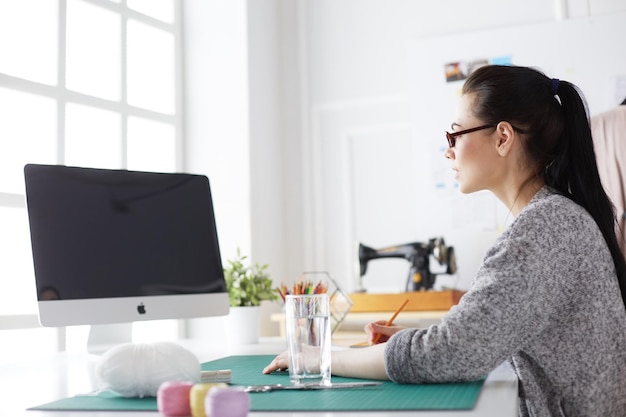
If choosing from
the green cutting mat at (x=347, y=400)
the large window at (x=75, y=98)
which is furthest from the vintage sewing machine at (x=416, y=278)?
the green cutting mat at (x=347, y=400)

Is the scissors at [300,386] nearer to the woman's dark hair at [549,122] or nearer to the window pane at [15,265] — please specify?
the woman's dark hair at [549,122]

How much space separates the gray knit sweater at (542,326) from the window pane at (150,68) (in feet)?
8.14

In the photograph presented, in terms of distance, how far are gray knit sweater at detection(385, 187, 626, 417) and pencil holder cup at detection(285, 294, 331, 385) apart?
0.10 metres

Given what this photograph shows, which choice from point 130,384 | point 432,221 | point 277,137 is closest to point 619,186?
point 432,221

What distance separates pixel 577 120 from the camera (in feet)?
4.65

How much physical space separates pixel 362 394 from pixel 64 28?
2341 millimetres

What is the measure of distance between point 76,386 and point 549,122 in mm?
988

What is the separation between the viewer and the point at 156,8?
359 centimetres

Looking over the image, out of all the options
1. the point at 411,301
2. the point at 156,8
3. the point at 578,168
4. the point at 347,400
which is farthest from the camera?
the point at 156,8

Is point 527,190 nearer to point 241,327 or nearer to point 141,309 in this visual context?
point 141,309

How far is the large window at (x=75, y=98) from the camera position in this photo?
8.79 ft

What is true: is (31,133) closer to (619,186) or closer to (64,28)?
(64,28)

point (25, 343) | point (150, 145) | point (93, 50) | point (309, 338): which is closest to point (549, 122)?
point (309, 338)

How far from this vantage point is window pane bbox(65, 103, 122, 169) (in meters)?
2.97
